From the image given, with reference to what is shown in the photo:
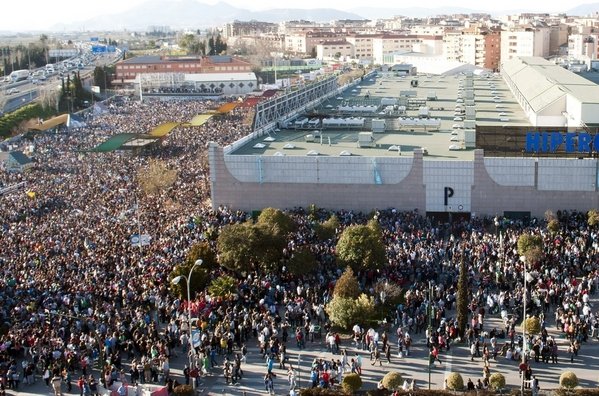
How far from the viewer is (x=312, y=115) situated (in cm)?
4784

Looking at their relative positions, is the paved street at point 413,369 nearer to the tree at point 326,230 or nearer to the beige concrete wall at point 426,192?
the tree at point 326,230

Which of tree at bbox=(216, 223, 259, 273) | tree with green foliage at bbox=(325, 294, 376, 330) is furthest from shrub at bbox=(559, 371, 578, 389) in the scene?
tree at bbox=(216, 223, 259, 273)

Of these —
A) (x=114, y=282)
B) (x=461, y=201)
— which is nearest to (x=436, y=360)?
(x=114, y=282)

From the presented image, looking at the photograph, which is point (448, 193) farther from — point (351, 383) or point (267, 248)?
point (351, 383)

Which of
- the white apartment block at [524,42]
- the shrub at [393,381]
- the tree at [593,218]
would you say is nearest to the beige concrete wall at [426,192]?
the tree at [593,218]

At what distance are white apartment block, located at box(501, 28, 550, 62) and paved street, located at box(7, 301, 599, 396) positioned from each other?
92303 mm

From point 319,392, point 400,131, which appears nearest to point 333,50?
point 400,131

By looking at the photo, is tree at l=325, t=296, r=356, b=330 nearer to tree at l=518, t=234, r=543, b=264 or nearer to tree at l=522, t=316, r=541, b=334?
tree at l=522, t=316, r=541, b=334

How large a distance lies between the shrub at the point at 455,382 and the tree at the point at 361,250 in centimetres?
753

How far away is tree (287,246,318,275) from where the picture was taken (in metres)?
25.2

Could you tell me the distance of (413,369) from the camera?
19.9 m

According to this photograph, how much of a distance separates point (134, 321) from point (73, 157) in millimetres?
32470

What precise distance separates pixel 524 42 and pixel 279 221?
8999 centimetres

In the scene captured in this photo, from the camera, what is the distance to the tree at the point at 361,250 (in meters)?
25.6
